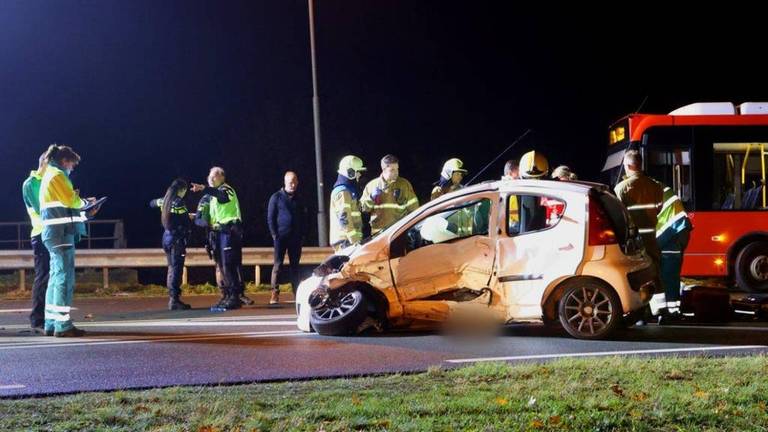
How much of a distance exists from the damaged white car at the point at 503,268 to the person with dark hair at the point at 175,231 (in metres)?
4.09

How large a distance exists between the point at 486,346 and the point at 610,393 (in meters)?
2.92

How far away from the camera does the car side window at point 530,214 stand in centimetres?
1004

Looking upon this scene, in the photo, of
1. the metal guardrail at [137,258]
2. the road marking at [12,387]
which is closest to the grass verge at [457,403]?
the road marking at [12,387]

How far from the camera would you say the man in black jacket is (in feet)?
47.0

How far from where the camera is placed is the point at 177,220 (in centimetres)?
1402

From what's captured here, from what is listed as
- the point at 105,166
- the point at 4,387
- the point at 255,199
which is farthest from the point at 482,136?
the point at 4,387

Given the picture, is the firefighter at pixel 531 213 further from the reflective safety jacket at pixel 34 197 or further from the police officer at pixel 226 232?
the reflective safety jacket at pixel 34 197

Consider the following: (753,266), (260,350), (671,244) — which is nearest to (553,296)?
(671,244)

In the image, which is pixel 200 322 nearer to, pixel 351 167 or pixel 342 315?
pixel 351 167

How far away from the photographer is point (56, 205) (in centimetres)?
1071

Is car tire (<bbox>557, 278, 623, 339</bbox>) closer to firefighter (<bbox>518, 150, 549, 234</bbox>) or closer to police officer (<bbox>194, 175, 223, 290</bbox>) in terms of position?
firefighter (<bbox>518, 150, 549, 234</bbox>)

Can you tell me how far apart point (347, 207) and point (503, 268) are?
275 cm

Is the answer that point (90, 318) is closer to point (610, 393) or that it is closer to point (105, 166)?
point (610, 393)

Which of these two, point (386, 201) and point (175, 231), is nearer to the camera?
point (386, 201)
